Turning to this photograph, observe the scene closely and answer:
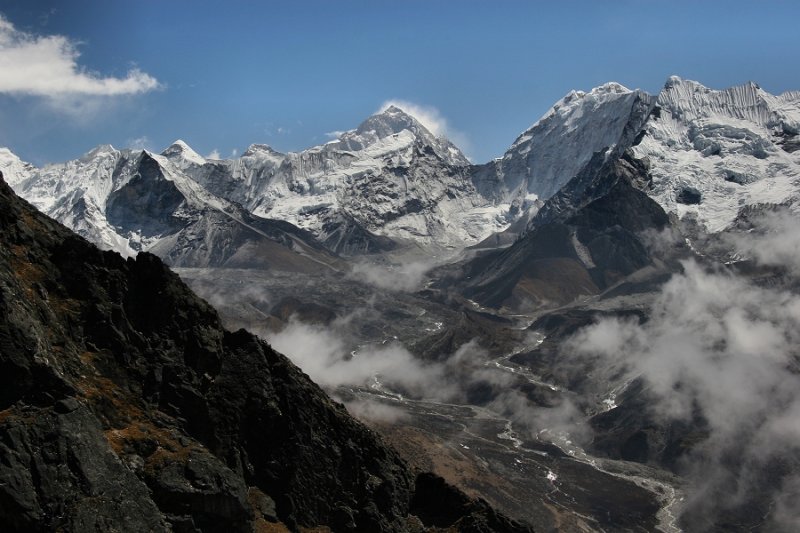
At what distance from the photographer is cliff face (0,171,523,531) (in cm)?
6044

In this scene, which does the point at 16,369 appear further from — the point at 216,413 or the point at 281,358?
the point at 281,358

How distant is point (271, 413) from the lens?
88.6 m

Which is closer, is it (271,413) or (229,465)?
(229,465)

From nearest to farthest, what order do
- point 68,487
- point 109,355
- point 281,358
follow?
1. point 68,487
2. point 109,355
3. point 281,358

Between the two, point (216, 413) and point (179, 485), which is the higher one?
point (216, 413)

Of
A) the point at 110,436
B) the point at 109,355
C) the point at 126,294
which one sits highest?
the point at 126,294

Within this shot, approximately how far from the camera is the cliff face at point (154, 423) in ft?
198

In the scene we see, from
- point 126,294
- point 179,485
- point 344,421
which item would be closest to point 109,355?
point 126,294

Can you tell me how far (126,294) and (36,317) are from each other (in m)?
15.6

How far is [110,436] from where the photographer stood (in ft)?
229

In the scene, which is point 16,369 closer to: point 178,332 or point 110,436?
point 110,436

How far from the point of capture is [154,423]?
250 ft

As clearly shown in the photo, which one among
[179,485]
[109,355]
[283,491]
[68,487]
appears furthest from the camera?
[283,491]

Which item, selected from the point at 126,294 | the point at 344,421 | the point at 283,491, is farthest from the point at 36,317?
the point at 344,421
